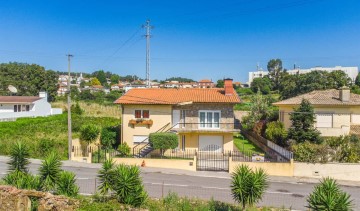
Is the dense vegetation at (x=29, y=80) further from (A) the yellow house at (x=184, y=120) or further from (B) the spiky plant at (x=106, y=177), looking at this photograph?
(B) the spiky plant at (x=106, y=177)

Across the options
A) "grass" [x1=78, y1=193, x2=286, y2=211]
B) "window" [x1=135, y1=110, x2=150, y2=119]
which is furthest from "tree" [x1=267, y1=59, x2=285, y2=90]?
"grass" [x1=78, y1=193, x2=286, y2=211]

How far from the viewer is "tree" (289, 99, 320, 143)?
1040 inches

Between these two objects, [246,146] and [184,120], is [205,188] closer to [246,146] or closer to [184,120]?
[184,120]

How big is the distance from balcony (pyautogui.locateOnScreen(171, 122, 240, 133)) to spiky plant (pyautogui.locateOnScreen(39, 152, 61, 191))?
14.2m

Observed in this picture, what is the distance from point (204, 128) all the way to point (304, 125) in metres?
8.95

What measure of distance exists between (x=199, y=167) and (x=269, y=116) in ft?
62.3

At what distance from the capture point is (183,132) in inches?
1104

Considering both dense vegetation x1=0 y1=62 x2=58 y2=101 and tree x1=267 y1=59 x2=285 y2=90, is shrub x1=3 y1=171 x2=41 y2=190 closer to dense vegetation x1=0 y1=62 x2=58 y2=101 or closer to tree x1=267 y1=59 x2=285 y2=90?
dense vegetation x1=0 y1=62 x2=58 y2=101

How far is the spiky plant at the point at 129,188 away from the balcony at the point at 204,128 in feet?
46.8

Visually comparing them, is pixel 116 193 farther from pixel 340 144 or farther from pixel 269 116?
pixel 269 116

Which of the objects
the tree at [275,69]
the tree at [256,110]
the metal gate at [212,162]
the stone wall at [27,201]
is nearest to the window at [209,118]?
the metal gate at [212,162]

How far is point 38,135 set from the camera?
29766 mm

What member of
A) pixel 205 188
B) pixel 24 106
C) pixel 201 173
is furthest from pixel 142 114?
pixel 24 106

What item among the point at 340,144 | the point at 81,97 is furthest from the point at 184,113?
the point at 81,97
